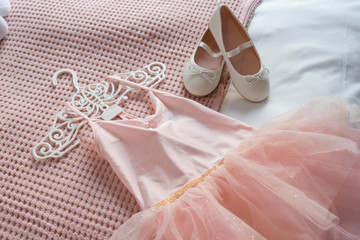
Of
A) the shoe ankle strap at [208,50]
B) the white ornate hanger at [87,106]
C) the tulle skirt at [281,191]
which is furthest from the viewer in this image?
the shoe ankle strap at [208,50]

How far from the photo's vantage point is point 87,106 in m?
1.05

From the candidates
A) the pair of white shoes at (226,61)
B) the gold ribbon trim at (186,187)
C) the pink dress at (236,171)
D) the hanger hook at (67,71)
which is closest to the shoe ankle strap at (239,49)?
the pair of white shoes at (226,61)

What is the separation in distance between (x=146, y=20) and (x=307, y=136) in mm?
670

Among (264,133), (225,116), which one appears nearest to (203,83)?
(225,116)

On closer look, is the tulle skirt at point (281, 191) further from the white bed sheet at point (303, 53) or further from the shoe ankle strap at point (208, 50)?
the shoe ankle strap at point (208, 50)

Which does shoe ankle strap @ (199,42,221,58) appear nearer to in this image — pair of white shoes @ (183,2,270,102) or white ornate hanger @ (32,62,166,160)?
pair of white shoes @ (183,2,270,102)

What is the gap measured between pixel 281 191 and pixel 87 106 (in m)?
0.61

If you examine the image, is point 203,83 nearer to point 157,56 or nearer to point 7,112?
point 157,56

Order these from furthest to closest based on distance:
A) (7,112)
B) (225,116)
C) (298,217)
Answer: (7,112) < (225,116) < (298,217)

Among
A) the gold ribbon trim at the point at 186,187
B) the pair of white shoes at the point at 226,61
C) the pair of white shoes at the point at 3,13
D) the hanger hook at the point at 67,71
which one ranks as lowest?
the gold ribbon trim at the point at 186,187

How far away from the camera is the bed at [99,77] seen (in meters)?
0.90

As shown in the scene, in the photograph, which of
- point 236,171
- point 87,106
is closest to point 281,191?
point 236,171

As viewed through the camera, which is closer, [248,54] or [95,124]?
[95,124]

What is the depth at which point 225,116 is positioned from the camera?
960 mm
